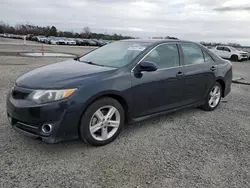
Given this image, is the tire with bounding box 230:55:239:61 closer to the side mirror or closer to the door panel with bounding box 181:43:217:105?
the door panel with bounding box 181:43:217:105

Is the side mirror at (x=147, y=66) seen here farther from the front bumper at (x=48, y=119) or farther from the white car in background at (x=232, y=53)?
the white car in background at (x=232, y=53)

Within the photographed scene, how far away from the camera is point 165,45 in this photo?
418 centimetres

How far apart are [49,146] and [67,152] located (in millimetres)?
310

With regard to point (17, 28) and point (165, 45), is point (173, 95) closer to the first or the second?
point (165, 45)

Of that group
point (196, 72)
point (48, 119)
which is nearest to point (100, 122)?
point (48, 119)

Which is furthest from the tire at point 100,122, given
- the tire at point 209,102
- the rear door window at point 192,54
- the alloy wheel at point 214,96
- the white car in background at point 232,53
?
the white car in background at point 232,53

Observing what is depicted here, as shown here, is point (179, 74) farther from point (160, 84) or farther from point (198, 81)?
point (198, 81)

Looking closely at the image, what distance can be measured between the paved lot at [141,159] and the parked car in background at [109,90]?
279 millimetres

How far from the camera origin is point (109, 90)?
127 inches

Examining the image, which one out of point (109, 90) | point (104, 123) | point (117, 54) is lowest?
point (104, 123)

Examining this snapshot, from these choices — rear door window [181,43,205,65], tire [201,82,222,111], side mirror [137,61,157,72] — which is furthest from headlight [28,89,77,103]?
tire [201,82,222,111]

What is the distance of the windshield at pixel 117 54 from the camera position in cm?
376

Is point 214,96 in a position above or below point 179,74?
below

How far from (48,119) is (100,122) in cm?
73
